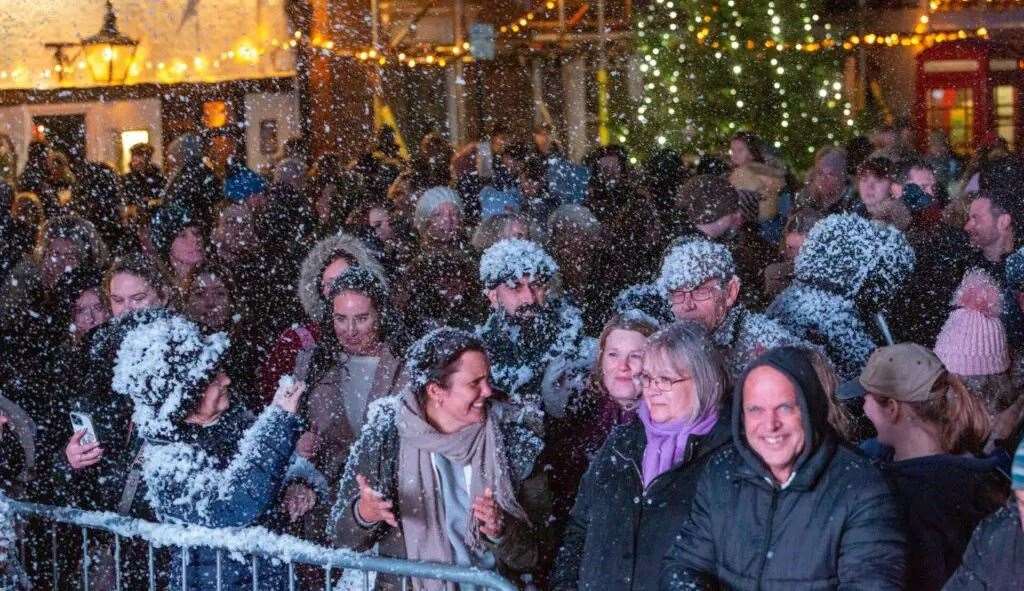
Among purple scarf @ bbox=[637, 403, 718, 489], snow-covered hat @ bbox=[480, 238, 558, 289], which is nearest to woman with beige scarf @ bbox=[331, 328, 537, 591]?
purple scarf @ bbox=[637, 403, 718, 489]

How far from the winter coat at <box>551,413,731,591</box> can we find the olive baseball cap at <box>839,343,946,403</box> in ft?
1.81

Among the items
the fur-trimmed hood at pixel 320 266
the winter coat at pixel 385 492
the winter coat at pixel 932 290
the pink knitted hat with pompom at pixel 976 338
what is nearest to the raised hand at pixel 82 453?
the winter coat at pixel 385 492

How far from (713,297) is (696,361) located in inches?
58.3

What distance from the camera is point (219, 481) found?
520 cm

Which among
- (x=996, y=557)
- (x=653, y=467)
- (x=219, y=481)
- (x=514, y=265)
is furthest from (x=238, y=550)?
(x=996, y=557)

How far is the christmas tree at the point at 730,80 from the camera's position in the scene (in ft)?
54.2

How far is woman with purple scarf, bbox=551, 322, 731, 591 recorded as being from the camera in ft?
15.8

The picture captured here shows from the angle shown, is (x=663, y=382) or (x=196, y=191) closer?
(x=663, y=382)

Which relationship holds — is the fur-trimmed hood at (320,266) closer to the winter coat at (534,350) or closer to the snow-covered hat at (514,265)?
the snow-covered hat at (514,265)

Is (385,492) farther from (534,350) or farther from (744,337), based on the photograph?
(744,337)

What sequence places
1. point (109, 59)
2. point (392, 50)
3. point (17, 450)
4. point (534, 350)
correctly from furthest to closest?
point (392, 50), point (109, 59), point (534, 350), point (17, 450)

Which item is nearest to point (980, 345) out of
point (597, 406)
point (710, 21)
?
point (597, 406)

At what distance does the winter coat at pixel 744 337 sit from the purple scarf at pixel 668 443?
1.05m

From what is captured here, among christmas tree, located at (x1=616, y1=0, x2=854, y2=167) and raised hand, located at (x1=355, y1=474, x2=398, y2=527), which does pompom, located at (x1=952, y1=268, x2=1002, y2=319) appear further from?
christmas tree, located at (x1=616, y1=0, x2=854, y2=167)
